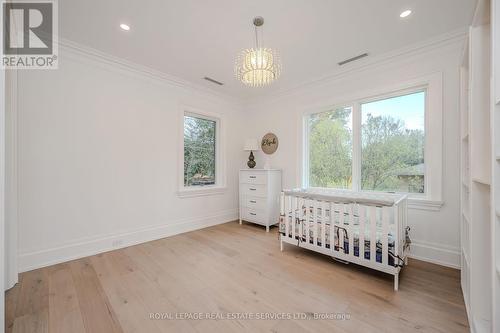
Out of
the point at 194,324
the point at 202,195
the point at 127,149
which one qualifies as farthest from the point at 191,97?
the point at 194,324

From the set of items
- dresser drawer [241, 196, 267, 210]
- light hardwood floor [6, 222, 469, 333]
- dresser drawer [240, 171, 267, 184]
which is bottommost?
light hardwood floor [6, 222, 469, 333]

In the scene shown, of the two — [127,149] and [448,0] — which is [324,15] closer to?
[448,0]

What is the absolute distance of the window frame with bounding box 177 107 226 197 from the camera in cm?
336

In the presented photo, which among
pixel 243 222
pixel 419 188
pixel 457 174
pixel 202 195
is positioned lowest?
pixel 243 222

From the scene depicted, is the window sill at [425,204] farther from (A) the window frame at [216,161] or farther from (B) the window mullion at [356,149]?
(A) the window frame at [216,161]

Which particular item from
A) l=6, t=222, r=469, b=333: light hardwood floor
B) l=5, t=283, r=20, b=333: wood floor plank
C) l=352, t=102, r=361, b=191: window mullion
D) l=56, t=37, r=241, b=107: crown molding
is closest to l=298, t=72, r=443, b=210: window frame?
l=352, t=102, r=361, b=191: window mullion

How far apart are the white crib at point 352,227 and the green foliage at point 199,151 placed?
68.6 inches

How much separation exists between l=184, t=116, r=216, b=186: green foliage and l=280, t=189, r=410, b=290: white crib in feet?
5.72

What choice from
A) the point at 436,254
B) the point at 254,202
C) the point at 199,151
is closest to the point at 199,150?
the point at 199,151

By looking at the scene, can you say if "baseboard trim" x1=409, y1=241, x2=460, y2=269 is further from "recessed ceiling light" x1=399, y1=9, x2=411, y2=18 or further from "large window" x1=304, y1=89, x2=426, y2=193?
"recessed ceiling light" x1=399, y1=9, x2=411, y2=18

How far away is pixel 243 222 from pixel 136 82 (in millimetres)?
2911

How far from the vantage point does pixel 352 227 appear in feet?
6.86

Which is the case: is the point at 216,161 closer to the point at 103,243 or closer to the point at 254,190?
the point at 254,190

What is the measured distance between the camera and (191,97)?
138 inches
